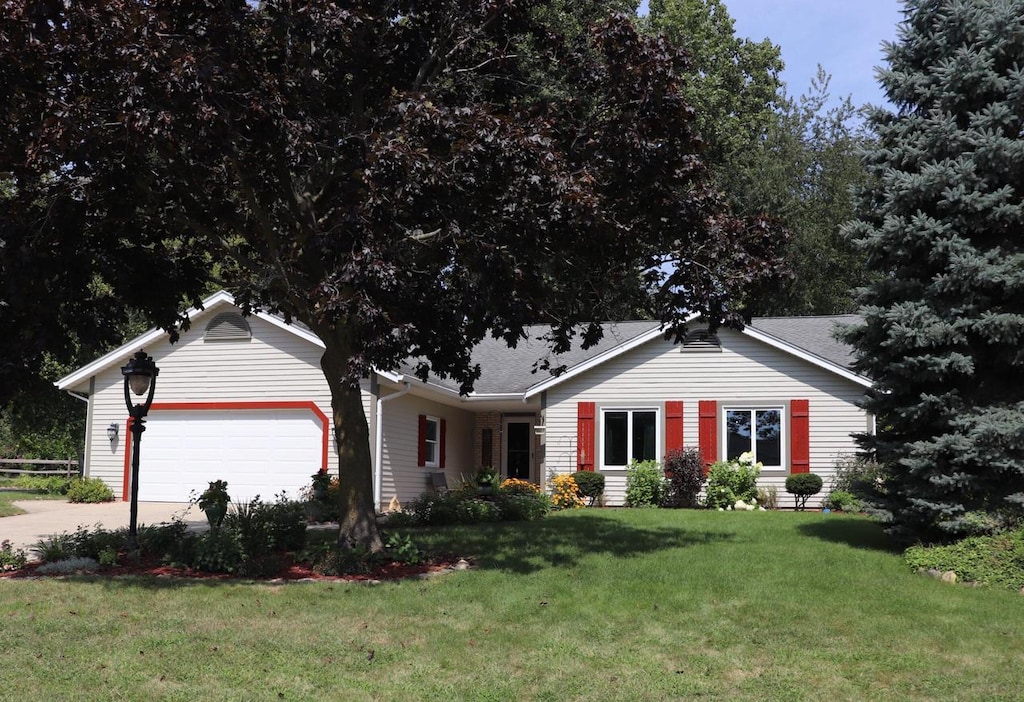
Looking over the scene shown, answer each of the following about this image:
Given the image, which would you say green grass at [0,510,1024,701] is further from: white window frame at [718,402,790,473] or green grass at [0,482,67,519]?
green grass at [0,482,67,519]

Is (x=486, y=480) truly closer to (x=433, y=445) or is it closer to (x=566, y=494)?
(x=433, y=445)

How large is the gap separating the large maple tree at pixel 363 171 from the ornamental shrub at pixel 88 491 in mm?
9843

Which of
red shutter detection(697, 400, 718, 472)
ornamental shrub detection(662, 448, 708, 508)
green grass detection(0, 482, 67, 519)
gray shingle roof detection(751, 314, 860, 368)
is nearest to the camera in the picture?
green grass detection(0, 482, 67, 519)

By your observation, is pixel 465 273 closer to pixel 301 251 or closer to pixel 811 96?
pixel 301 251

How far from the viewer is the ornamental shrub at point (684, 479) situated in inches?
804

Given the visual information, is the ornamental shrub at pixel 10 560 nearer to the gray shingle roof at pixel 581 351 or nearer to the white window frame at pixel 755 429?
the gray shingle roof at pixel 581 351

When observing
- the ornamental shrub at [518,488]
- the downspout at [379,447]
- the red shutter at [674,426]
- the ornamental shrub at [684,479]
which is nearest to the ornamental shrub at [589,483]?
the ornamental shrub at [518,488]

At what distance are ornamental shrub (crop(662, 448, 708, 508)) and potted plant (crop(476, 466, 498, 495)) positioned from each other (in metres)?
3.85

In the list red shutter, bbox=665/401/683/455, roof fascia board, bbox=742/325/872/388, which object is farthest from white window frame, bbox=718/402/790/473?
roof fascia board, bbox=742/325/872/388

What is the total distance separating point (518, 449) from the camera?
2578 centimetres

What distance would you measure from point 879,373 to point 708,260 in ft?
8.46

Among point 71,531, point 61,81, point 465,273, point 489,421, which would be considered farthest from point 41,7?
point 489,421

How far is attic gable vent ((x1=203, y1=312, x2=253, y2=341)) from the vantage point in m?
21.2

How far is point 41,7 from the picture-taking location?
31.2 ft
